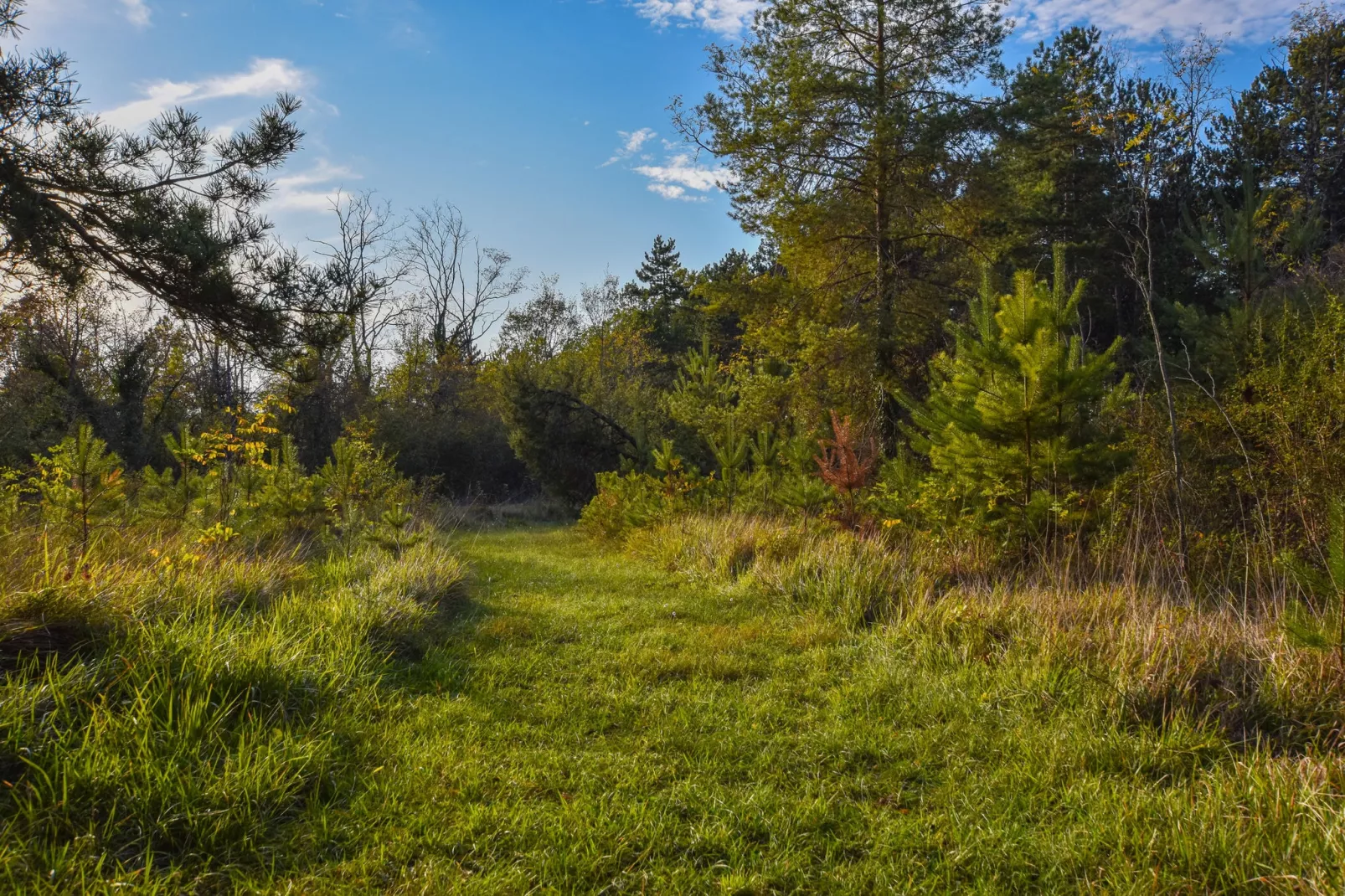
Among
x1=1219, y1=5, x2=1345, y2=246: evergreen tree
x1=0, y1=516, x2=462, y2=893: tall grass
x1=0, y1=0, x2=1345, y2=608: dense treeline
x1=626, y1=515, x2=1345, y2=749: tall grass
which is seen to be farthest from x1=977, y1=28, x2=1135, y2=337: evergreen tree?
x1=0, y1=516, x2=462, y2=893: tall grass

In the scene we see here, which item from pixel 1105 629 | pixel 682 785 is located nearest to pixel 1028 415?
pixel 1105 629

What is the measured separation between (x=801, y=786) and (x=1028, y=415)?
15.3ft

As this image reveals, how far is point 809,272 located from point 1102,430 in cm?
683

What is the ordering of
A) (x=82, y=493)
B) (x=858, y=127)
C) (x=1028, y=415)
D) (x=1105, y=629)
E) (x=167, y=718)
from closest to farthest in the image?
(x=167, y=718), (x=1105, y=629), (x=82, y=493), (x=1028, y=415), (x=858, y=127)

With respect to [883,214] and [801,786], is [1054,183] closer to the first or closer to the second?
[883,214]

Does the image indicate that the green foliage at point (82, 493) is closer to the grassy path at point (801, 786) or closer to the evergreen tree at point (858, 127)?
the grassy path at point (801, 786)

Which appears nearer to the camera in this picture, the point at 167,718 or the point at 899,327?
the point at 167,718

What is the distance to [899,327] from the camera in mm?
11859

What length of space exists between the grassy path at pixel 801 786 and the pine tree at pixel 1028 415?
2.54 m

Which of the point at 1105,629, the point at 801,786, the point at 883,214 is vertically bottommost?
the point at 801,786

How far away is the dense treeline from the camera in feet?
20.0

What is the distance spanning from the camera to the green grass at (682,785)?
2.37 m

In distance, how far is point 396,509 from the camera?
7945 mm

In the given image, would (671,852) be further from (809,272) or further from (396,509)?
(809,272)
